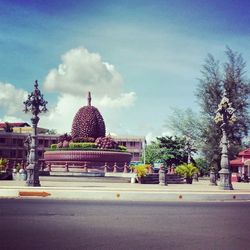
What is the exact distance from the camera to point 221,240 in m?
7.79

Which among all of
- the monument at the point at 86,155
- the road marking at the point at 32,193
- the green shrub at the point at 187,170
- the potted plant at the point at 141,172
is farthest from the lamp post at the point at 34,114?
the monument at the point at 86,155

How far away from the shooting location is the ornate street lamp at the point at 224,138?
76.8 ft

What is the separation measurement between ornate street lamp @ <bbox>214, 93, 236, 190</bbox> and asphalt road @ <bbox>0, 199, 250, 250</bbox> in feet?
37.4

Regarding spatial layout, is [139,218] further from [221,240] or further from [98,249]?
[98,249]

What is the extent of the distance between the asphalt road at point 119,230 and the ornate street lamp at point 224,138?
37.4 feet

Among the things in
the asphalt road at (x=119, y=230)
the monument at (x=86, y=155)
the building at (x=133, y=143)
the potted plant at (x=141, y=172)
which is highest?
the building at (x=133, y=143)

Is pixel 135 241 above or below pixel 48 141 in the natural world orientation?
below

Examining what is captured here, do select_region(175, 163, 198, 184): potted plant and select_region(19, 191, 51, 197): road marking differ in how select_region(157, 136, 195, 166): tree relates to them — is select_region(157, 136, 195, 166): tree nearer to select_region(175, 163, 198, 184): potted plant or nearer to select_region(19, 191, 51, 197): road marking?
select_region(175, 163, 198, 184): potted plant

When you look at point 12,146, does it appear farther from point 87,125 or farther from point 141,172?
point 141,172

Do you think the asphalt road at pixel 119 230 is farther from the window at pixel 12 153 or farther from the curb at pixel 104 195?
the window at pixel 12 153

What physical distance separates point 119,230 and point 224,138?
16502 millimetres

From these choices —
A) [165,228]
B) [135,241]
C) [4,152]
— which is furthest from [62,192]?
[4,152]

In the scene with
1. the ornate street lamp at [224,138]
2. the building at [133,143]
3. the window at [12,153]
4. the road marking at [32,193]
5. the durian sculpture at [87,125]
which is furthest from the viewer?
the building at [133,143]

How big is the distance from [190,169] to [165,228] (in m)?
26.7
